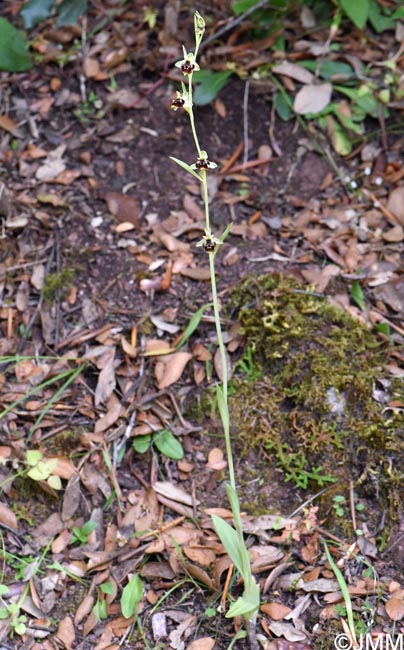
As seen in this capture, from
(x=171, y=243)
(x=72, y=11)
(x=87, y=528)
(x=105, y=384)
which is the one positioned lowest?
(x=87, y=528)

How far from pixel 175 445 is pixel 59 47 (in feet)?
7.83

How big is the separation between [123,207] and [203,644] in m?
1.98

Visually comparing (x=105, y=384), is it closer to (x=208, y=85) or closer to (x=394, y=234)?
(x=394, y=234)

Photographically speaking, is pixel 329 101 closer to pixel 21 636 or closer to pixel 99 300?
pixel 99 300

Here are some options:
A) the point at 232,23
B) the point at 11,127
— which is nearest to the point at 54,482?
the point at 11,127

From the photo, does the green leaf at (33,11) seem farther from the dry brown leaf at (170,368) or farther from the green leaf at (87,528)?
the green leaf at (87,528)

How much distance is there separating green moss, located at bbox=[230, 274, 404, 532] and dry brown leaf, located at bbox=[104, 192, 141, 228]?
0.70m

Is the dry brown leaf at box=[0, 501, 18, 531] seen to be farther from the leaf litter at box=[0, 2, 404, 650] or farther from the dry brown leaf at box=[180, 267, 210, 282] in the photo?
the dry brown leaf at box=[180, 267, 210, 282]

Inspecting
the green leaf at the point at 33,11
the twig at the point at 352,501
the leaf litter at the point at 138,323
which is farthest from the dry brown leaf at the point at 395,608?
the green leaf at the point at 33,11

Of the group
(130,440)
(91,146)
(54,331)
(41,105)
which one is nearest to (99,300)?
(54,331)

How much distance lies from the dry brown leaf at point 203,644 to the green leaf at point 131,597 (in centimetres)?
23

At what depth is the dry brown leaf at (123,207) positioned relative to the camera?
344 cm

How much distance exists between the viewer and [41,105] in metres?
3.81

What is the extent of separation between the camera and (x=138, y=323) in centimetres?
312
